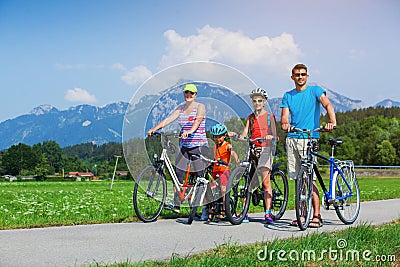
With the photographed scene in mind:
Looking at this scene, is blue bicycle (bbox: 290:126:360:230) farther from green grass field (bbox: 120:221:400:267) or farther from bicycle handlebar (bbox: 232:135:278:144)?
green grass field (bbox: 120:221:400:267)

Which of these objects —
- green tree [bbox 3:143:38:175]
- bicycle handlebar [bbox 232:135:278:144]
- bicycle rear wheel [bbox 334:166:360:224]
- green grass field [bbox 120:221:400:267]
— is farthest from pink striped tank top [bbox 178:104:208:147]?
green tree [bbox 3:143:38:175]

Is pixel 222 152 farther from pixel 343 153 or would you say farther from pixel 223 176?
pixel 343 153

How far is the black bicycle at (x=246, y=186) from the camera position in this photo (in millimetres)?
7738

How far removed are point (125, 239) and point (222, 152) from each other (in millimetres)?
2338

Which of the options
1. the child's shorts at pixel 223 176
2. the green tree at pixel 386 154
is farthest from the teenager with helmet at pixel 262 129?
the green tree at pixel 386 154

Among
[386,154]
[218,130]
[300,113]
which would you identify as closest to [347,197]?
[300,113]

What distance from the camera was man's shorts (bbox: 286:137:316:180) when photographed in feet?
25.2

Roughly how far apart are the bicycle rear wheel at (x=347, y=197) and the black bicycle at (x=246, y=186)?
0.82m

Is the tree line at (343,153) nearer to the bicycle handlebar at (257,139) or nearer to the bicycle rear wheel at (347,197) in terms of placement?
the bicycle rear wheel at (347,197)

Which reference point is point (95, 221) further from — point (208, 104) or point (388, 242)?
point (388, 242)

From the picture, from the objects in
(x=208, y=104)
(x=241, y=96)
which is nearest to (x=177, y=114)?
(x=208, y=104)

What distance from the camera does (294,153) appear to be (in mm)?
7801

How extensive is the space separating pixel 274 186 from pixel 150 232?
7.96 ft

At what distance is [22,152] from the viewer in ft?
355
